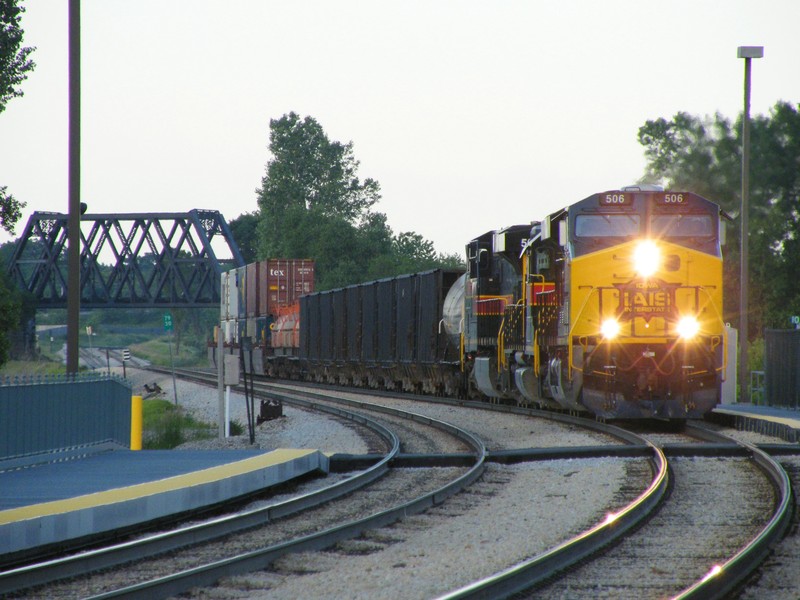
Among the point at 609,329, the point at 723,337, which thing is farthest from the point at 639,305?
the point at 723,337

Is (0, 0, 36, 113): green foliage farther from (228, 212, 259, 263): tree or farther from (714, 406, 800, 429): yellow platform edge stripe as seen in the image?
(228, 212, 259, 263): tree

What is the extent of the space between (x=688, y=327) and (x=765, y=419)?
6.07ft

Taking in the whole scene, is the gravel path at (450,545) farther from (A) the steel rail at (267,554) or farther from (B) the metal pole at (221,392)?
(B) the metal pole at (221,392)

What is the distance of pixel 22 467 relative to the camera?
12727 millimetres

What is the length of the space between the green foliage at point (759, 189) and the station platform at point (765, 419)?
25635 millimetres

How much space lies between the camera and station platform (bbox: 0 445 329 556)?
8.62m

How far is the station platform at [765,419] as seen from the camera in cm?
1678

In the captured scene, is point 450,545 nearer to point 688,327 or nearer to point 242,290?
point 688,327

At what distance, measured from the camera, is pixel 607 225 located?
1795 centimetres

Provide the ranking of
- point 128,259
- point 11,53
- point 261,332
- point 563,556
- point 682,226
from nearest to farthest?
point 563,556, point 682,226, point 11,53, point 261,332, point 128,259

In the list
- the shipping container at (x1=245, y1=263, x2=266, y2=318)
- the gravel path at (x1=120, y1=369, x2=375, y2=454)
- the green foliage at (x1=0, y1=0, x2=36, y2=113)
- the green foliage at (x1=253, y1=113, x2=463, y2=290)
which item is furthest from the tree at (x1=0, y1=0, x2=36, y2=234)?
the green foliage at (x1=253, y1=113, x2=463, y2=290)

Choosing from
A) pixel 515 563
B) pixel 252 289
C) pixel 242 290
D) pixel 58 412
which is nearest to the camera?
pixel 515 563

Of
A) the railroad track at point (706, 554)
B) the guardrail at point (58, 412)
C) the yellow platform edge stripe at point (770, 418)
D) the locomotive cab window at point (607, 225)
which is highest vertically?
the locomotive cab window at point (607, 225)

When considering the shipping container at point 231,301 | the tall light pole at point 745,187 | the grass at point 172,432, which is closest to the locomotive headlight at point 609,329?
the tall light pole at point 745,187
